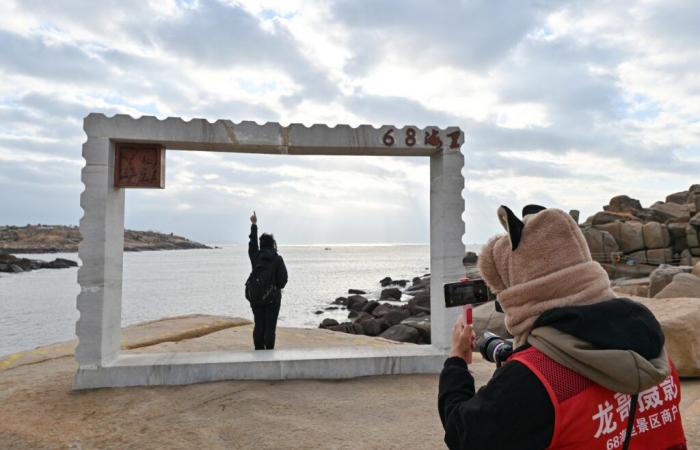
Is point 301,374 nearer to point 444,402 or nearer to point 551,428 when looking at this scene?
point 444,402

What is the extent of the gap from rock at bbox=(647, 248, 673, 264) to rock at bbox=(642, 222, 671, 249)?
1.33 feet

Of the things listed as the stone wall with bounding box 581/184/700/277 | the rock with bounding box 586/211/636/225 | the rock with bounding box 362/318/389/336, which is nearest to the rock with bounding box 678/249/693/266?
the stone wall with bounding box 581/184/700/277

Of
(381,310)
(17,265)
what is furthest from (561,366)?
(17,265)

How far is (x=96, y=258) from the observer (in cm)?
608

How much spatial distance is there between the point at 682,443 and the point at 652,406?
220 millimetres

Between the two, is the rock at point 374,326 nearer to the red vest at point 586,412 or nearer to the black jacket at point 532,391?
the red vest at point 586,412

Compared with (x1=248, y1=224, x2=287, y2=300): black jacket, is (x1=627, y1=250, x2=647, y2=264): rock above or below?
below

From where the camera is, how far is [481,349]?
2.33 meters

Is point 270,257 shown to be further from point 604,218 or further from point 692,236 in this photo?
point 604,218

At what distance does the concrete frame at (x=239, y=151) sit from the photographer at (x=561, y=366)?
4.89 meters

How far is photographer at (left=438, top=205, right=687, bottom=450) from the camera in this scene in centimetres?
151

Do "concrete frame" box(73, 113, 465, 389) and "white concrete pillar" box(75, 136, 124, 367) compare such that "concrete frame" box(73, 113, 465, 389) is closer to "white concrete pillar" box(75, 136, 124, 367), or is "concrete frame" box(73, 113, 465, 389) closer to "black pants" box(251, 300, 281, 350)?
"white concrete pillar" box(75, 136, 124, 367)

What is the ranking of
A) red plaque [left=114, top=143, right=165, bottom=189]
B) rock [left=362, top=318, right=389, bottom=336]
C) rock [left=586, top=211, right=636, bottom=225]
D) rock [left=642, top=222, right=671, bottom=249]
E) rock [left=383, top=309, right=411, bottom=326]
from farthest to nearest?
rock [left=586, top=211, right=636, bottom=225] < rock [left=642, top=222, right=671, bottom=249] < rock [left=383, top=309, right=411, bottom=326] < rock [left=362, top=318, right=389, bottom=336] < red plaque [left=114, top=143, right=165, bottom=189]

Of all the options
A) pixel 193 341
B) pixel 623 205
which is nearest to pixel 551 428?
pixel 193 341
